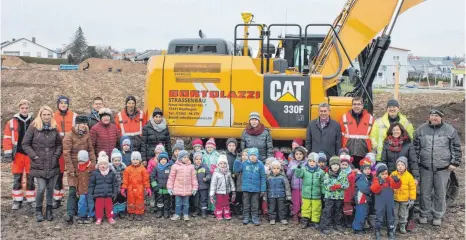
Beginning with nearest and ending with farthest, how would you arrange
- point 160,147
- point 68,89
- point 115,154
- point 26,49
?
point 115,154 < point 160,147 < point 68,89 < point 26,49

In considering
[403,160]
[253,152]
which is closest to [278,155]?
[253,152]

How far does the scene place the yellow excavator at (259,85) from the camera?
7324mm

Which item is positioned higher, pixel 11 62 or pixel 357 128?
pixel 11 62

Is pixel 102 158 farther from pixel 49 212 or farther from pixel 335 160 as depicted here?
pixel 335 160

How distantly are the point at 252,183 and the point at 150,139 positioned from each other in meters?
1.73

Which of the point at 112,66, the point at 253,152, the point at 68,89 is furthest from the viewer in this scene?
the point at 112,66

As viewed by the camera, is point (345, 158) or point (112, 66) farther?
point (112, 66)

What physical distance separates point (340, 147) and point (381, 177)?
847 mm

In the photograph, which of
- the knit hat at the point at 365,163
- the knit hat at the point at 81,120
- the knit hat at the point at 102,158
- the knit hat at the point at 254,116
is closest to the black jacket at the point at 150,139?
the knit hat at the point at 102,158

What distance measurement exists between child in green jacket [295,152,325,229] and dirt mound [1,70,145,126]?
1204 cm

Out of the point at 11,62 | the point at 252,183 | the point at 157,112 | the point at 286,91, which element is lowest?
the point at 252,183

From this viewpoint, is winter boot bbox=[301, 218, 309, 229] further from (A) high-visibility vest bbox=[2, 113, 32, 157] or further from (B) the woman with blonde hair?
(A) high-visibility vest bbox=[2, 113, 32, 157]

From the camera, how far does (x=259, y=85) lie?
731 centimetres

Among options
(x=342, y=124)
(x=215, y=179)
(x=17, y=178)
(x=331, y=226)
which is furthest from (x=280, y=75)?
(x=17, y=178)
